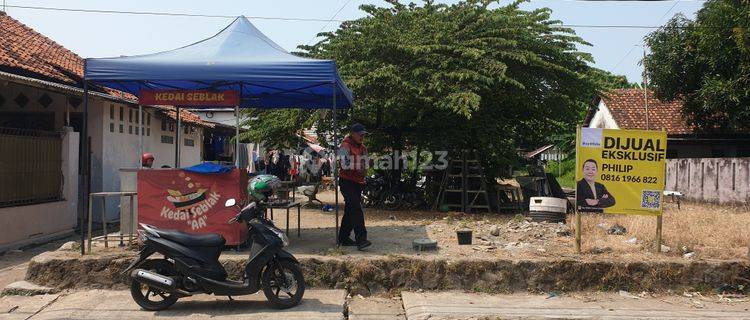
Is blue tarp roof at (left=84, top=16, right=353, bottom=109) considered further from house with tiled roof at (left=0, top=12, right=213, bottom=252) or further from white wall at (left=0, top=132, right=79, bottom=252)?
white wall at (left=0, top=132, right=79, bottom=252)

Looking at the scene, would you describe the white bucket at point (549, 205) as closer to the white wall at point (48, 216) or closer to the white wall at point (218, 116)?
the white wall at point (48, 216)

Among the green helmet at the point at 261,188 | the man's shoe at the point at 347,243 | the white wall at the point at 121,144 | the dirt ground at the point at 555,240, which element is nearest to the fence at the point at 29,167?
the white wall at the point at 121,144

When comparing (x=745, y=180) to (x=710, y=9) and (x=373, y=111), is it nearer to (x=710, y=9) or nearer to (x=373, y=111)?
(x=710, y=9)

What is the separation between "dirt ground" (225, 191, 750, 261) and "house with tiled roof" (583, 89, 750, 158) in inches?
551

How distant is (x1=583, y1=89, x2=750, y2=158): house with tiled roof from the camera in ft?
83.1

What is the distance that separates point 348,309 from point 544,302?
7.09 ft

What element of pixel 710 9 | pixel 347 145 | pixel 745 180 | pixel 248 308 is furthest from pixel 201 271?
pixel 710 9

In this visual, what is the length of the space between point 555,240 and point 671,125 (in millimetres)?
22304

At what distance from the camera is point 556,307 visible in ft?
20.5

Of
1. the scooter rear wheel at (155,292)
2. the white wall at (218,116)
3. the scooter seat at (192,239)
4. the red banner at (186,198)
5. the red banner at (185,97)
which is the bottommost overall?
the scooter rear wheel at (155,292)

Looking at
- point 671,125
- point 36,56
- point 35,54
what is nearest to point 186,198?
point 36,56

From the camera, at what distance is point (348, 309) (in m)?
6.20

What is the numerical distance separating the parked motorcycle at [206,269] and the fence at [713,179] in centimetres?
1668

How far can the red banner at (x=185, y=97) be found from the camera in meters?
8.15
